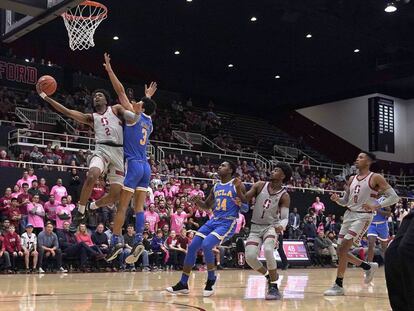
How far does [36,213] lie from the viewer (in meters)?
14.8

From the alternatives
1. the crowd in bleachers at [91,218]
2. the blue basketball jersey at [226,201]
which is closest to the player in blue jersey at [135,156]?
the blue basketball jersey at [226,201]

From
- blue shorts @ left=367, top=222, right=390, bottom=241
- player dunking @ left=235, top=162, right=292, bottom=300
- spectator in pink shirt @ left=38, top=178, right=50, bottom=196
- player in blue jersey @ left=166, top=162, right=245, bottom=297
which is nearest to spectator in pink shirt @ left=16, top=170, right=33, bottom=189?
spectator in pink shirt @ left=38, top=178, right=50, bottom=196

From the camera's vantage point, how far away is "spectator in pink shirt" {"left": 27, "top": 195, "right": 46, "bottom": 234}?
14.8 metres

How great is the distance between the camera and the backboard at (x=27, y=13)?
791cm

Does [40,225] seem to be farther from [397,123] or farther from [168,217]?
[397,123]

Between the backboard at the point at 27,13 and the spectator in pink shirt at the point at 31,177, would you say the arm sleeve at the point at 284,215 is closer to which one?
the backboard at the point at 27,13

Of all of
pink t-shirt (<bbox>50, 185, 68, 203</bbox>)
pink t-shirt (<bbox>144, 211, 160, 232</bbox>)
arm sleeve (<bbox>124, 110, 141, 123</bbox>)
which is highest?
arm sleeve (<bbox>124, 110, 141, 123</bbox>)

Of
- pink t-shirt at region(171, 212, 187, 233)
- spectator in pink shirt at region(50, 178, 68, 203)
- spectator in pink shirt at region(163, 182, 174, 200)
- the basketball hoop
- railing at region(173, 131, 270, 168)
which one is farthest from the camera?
railing at region(173, 131, 270, 168)

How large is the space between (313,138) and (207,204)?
26.6 metres

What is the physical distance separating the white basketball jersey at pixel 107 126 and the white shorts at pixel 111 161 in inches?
4.4

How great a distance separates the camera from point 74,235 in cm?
1516

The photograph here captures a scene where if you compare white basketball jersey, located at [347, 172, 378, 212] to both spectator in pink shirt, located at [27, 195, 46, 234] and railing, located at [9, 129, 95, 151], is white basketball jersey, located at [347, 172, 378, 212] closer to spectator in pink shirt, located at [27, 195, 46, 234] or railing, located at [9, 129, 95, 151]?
spectator in pink shirt, located at [27, 195, 46, 234]

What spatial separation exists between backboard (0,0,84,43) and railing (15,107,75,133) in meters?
12.8

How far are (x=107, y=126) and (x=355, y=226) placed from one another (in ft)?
12.4
